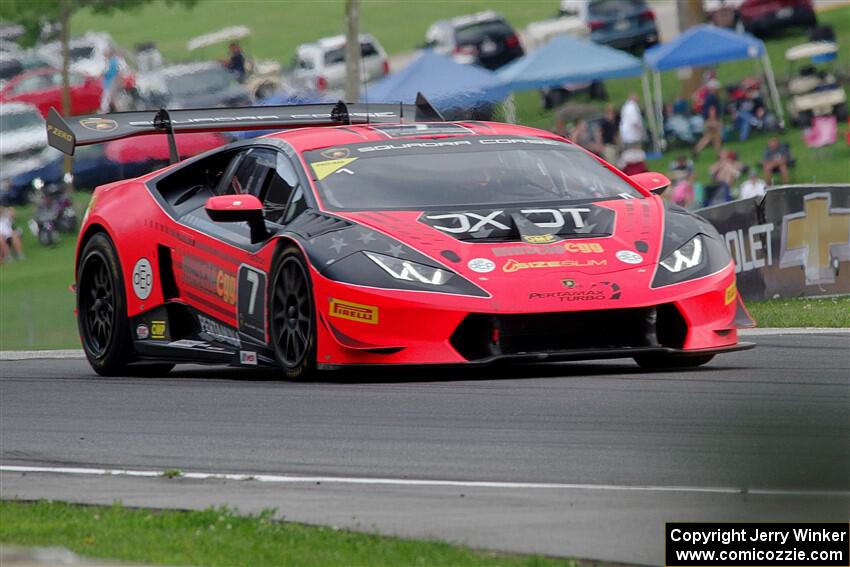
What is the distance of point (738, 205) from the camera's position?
15.7 meters

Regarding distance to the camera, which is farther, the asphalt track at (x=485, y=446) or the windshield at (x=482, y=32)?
the windshield at (x=482, y=32)

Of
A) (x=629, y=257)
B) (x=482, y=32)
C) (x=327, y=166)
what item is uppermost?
(x=327, y=166)

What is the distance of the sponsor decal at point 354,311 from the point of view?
25.7ft

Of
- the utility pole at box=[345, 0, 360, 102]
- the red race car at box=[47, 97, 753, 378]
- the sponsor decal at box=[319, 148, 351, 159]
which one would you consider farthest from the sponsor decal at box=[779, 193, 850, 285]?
the utility pole at box=[345, 0, 360, 102]

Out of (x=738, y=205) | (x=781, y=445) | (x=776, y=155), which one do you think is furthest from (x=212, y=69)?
(x=781, y=445)

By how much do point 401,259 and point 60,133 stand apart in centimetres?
361

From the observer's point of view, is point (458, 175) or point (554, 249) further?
point (458, 175)

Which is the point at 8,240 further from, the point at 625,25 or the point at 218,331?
the point at 218,331

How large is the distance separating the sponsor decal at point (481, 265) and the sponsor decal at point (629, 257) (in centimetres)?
60

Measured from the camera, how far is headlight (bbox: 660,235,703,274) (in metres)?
8.09

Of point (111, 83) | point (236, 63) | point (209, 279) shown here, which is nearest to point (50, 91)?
point (111, 83)

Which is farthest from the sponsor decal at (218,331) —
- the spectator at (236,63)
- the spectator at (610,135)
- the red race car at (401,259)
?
the spectator at (236,63)

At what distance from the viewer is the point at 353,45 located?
3044cm

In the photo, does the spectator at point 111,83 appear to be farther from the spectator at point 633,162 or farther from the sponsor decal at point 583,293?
the sponsor decal at point 583,293
